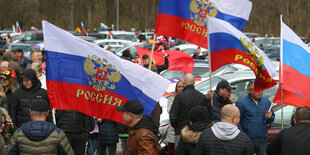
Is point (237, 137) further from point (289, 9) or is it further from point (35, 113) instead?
point (289, 9)

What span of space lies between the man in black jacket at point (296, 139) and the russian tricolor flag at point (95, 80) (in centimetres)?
155

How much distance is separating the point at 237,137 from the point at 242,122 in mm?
2699

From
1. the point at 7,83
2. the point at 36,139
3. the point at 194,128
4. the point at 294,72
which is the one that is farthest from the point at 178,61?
the point at 36,139

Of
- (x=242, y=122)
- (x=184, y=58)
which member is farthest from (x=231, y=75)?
(x=242, y=122)

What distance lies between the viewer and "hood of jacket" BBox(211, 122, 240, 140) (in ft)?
17.8

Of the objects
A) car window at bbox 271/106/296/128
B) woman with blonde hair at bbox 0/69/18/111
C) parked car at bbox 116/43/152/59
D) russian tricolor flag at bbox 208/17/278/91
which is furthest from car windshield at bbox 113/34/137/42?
russian tricolor flag at bbox 208/17/278/91

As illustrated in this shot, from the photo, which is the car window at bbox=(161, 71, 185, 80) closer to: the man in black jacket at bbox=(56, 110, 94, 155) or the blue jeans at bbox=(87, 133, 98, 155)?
the blue jeans at bbox=(87, 133, 98, 155)

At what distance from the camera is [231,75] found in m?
11.5

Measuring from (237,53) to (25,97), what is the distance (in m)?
2.86

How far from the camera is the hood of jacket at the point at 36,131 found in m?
5.37

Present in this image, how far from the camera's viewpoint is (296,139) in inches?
221

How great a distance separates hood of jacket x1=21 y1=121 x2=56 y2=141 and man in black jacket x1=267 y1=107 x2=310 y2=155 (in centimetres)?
224

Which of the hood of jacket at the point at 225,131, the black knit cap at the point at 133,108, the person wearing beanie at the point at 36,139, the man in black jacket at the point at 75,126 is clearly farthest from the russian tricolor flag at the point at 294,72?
the person wearing beanie at the point at 36,139

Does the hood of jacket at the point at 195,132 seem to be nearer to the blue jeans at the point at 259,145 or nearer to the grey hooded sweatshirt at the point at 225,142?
the grey hooded sweatshirt at the point at 225,142
